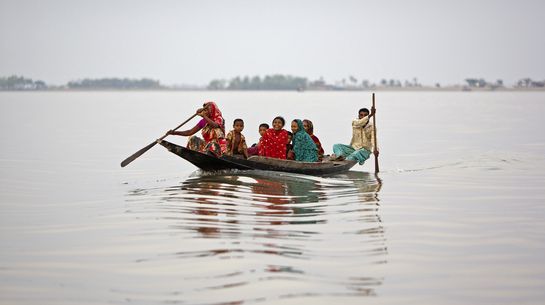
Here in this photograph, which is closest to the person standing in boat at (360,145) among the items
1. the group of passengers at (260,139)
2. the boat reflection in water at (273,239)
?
the group of passengers at (260,139)

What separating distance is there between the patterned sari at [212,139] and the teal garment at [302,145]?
A: 4.41ft

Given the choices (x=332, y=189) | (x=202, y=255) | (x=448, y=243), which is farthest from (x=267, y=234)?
(x=332, y=189)

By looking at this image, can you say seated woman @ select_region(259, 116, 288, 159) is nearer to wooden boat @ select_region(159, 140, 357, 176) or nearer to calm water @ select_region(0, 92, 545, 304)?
wooden boat @ select_region(159, 140, 357, 176)

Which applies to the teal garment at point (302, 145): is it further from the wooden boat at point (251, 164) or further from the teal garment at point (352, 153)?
the teal garment at point (352, 153)

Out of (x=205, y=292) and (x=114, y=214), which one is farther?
(x=114, y=214)

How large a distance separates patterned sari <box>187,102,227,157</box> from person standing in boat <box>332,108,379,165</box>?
2.74 metres

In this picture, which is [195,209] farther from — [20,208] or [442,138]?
[442,138]

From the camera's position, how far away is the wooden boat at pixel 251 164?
13.8 m

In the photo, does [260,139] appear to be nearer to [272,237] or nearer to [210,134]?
[210,134]

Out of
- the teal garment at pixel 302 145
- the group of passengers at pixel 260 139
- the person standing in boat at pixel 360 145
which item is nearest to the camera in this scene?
the group of passengers at pixel 260 139

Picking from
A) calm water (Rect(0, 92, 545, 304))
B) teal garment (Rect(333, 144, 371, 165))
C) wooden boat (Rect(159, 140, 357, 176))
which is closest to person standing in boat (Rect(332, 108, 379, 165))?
teal garment (Rect(333, 144, 371, 165))

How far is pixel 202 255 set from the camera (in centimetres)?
795

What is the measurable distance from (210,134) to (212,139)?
11cm

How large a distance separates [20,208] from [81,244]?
2.95 metres
